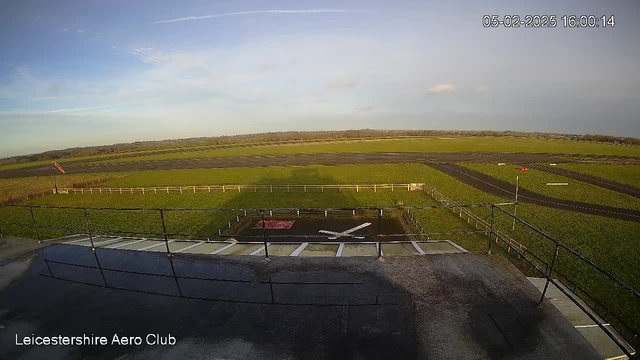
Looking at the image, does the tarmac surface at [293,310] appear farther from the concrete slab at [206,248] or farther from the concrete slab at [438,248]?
the concrete slab at [438,248]

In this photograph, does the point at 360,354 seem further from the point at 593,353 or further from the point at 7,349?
the point at 7,349

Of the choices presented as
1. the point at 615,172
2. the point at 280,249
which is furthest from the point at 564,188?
the point at 280,249

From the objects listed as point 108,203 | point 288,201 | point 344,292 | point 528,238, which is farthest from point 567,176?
point 108,203

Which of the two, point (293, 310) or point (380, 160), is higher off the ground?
point (293, 310)

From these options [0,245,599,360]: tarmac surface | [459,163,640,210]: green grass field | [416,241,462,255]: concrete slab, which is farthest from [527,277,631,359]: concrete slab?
[459,163,640,210]: green grass field

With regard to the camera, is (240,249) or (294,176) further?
(294,176)

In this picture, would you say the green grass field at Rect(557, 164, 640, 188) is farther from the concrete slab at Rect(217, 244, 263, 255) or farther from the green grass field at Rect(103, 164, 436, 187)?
the concrete slab at Rect(217, 244, 263, 255)

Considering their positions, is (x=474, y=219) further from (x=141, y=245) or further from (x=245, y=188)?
(x=245, y=188)
